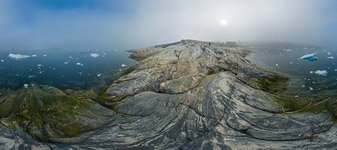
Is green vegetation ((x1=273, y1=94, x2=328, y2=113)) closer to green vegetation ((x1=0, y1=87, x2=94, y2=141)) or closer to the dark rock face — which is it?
the dark rock face

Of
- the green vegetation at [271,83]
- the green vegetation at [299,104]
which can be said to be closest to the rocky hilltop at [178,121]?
the green vegetation at [299,104]

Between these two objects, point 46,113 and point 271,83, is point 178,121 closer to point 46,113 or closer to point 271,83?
point 46,113

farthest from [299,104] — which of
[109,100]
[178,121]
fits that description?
[109,100]

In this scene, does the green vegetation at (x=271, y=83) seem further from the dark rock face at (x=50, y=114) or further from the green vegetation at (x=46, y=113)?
the green vegetation at (x=46, y=113)

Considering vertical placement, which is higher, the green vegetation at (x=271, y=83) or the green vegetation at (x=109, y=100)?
the green vegetation at (x=271, y=83)

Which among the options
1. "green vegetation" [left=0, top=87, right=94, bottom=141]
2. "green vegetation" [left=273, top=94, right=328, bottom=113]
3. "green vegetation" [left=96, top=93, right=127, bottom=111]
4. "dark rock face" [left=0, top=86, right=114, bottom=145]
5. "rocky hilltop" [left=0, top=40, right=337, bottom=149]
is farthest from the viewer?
"green vegetation" [left=96, top=93, right=127, bottom=111]

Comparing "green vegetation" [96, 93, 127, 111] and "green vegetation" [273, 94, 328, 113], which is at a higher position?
"green vegetation" [273, 94, 328, 113]

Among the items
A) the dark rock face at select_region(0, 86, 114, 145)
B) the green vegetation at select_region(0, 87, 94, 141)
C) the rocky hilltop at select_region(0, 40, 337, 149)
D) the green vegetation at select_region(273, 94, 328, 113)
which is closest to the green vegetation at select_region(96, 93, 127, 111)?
the rocky hilltop at select_region(0, 40, 337, 149)

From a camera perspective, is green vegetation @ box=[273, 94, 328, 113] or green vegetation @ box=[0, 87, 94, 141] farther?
green vegetation @ box=[273, 94, 328, 113]

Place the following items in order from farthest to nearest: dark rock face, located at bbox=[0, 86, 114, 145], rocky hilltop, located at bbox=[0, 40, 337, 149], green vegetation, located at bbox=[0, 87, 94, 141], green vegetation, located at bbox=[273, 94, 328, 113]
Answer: green vegetation, located at bbox=[273, 94, 328, 113], green vegetation, located at bbox=[0, 87, 94, 141], dark rock face, located at bbox=[0, 86, 114, 145], rocky hilltop, located at bbox=[0, 40, 337, 149]

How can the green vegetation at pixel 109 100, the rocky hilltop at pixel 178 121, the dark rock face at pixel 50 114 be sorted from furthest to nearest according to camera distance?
1. the green vegetation at pixel 109 100
2. the dark rock face at pixel 50 114
3. the rocky hilltop at pixel 178 121
